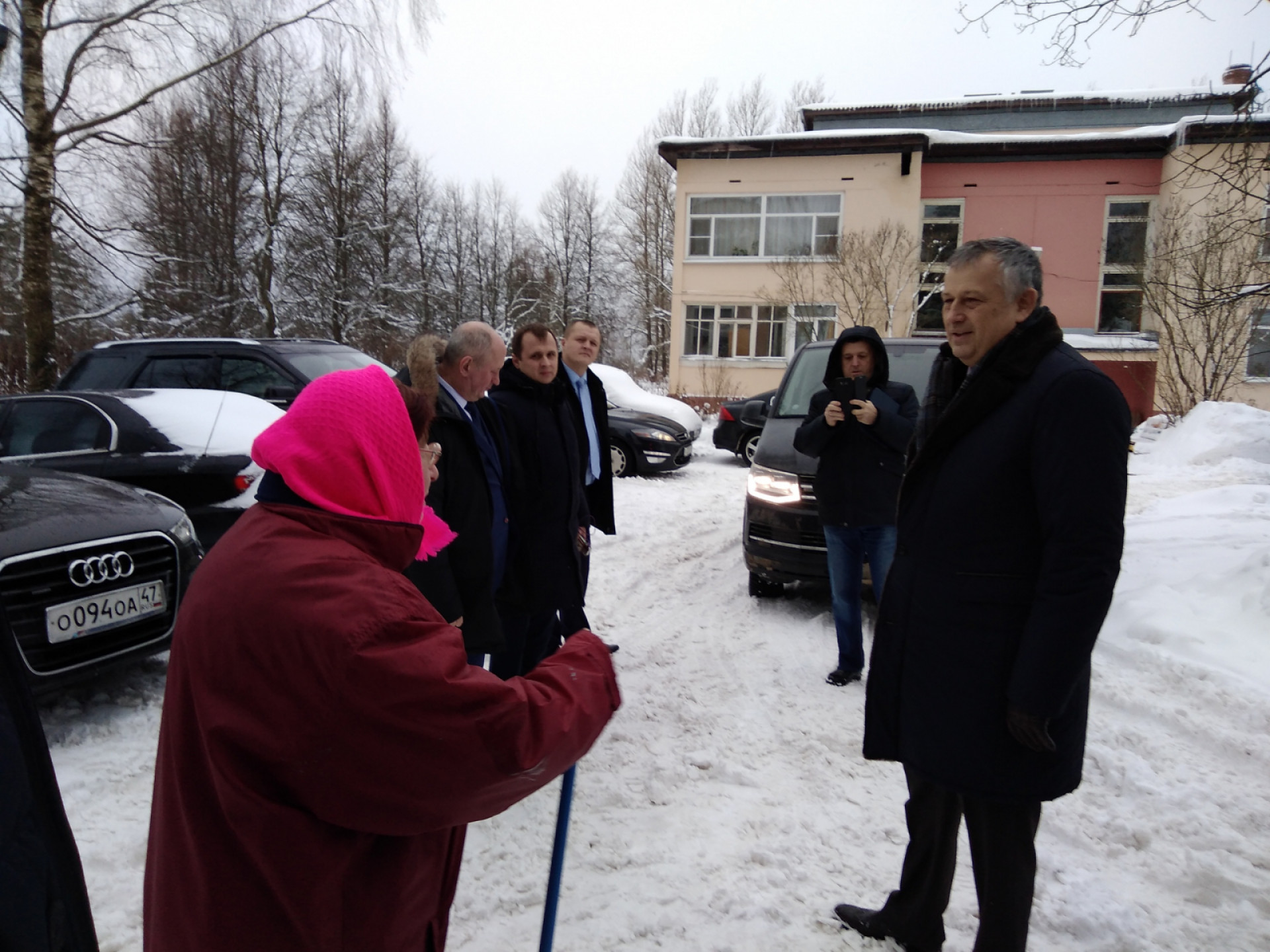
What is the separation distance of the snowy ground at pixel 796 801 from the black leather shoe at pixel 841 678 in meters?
0.11

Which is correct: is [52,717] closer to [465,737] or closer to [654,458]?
[465,737]

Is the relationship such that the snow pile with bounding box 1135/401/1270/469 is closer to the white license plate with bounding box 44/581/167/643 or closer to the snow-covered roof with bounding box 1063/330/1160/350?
the snow-covered roof with bounding box 1063/330/1160/350

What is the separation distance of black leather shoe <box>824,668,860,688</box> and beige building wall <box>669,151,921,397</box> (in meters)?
18.0

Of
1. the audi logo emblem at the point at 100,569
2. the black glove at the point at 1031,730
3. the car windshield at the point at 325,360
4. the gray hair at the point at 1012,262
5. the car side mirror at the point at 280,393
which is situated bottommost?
the audi logo emblem at the point at 100,569

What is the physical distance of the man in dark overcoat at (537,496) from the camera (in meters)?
3.49

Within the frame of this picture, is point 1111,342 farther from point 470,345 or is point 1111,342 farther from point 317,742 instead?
point 317,742

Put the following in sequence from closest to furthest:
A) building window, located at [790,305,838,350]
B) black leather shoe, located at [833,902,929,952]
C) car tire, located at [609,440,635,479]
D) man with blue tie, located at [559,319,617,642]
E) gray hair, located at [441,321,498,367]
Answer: black leather shoe, located at [833,902,929,952] → gray hair, located at [441,321,498,367] → man with blue tie, located at [559,319,617,642] → car tire, located at [609,440,635,479] → building window, located at [790,305,838,350]

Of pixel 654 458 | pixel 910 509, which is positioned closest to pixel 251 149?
pixel 654 458

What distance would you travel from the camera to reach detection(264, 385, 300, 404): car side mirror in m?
7.53

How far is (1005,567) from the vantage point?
6.41 ft

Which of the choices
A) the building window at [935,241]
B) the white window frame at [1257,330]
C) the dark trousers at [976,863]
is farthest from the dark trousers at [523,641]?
the building window at [935,241]

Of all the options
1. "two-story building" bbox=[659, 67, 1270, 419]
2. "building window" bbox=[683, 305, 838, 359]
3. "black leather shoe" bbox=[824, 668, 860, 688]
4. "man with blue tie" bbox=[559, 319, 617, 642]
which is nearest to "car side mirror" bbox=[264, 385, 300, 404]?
"man with blue tie" bbox=[559, 319, 617, 642]

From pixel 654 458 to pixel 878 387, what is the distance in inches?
278

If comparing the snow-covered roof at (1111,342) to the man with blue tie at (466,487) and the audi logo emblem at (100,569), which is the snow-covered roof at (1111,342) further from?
the audi logo emblem at (100,569)
